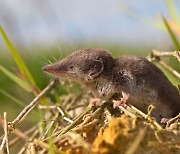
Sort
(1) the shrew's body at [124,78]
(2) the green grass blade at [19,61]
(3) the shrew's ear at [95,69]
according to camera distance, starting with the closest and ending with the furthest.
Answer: (1) the shrew's body at [124,78]
(3) the shrew's ear at [95,69]
(2) the green grass blade at [19,61]

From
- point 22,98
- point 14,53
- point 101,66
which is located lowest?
point 22,98

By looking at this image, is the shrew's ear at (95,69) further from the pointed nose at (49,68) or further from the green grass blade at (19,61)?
the green grass blade at (19,61)

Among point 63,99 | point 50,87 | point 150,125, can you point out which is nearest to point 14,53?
point 50,87

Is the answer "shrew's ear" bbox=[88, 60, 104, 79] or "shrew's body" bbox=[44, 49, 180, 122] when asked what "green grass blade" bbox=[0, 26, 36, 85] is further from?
"shrew's ear" bbox=[88, 60, 104, 79]

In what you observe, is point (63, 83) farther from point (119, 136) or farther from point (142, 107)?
point (119, 136)

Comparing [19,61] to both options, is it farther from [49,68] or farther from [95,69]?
[95,69]

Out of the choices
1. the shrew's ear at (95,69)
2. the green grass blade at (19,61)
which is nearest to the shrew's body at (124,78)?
the shrew's ear at (95,69)

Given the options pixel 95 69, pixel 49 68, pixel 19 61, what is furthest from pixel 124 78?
pixel 19 61

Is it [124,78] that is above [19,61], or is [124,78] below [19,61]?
below
